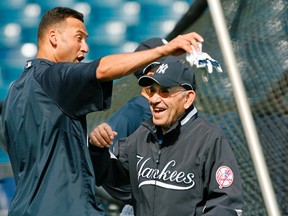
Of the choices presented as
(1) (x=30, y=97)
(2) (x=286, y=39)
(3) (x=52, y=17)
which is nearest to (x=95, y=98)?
(1) (x=30, y=97)

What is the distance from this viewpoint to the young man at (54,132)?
8.38 ft

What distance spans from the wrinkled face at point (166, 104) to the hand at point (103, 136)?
16 cm

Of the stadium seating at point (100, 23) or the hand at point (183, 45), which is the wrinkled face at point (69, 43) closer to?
the hand at point (183, 45)

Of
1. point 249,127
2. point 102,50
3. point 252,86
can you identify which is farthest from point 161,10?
point 249,127

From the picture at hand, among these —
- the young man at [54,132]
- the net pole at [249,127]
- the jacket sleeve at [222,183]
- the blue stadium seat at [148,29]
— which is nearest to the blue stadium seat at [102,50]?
the blue stadium seat at [148,29]

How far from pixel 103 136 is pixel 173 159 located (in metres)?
0.25

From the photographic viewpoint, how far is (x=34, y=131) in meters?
2.71

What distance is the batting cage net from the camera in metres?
3.51

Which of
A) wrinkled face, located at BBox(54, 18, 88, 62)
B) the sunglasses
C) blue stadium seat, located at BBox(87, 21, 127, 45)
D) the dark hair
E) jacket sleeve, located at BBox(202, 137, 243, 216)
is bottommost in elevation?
jacket sleeve, located at BBox(202, 137, 243, 216)

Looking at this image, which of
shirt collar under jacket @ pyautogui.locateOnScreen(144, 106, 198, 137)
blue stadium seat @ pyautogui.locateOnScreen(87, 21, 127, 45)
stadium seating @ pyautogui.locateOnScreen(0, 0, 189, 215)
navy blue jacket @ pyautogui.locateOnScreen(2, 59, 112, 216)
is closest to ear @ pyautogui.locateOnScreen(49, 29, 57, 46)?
navy blue jacket @ pyautogui.locateOnScreen(2, 59, 112, 216)

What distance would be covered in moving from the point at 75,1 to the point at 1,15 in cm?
63

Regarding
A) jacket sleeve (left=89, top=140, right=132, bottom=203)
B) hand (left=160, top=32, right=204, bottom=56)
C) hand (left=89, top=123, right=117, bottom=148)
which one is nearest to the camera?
hand (left=160, top=32, right=204, bottom=56)

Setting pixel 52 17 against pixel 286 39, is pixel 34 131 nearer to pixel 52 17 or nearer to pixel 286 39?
pixel 52 17

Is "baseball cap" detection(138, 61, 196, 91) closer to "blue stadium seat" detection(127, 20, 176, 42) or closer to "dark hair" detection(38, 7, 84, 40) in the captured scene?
"dark hair" detection(38, 7, 84, 40)
